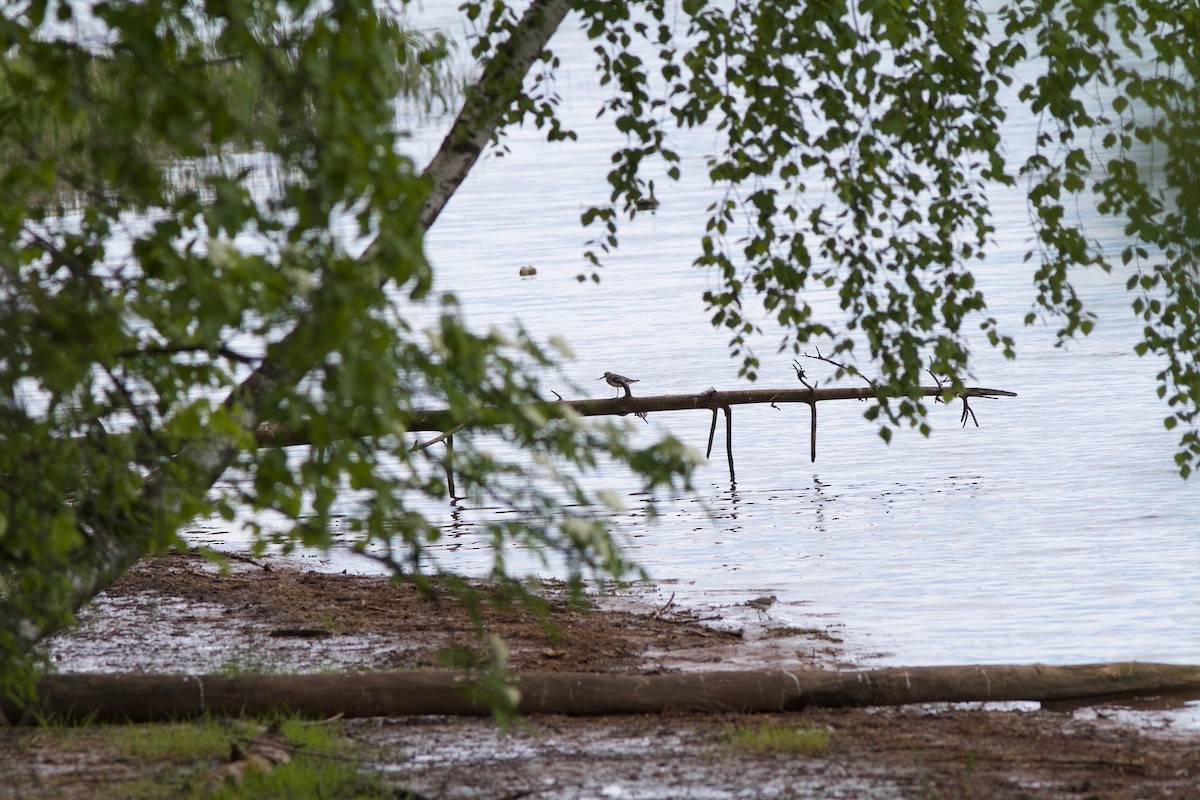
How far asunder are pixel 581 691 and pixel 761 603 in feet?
12.8

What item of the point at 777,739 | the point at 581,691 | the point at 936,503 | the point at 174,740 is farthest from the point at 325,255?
the point at 936,503

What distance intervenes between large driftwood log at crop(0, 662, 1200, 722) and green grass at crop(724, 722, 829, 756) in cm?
45

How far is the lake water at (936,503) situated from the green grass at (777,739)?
140 centimetres

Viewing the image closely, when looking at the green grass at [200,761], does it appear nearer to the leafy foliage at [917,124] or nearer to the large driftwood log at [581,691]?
the large driftwood log at [581,691]

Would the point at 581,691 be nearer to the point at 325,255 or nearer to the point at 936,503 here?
the point at 325,255

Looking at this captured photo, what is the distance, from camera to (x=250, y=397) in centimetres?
414

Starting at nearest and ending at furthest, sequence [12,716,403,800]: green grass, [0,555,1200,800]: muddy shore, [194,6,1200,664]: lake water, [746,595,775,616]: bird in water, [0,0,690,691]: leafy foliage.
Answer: [0,0,690,691]: leafy foliage
[12,716,403,800]: green grass
[0,555,1200,800]: muddy shore
[194,6,1200,664]: lake water
[746,595,775,616]: bird in water

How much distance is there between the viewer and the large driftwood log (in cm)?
654

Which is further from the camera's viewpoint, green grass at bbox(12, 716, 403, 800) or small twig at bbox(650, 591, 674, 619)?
small twig at bbox(650, 591, 674, 619)

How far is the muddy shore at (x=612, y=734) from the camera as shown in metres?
5.69

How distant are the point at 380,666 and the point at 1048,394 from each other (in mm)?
14188

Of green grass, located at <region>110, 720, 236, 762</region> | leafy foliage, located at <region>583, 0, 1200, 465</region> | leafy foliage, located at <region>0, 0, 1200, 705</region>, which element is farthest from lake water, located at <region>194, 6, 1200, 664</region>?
green grass, located at <region>110, 720, 236, 762</region>

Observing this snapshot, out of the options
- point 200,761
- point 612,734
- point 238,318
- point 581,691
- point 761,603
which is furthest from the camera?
point 761,603

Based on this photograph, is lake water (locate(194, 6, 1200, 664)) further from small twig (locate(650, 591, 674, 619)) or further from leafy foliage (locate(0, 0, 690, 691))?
leafy foliage (locate(0, 0, 690, 691))
